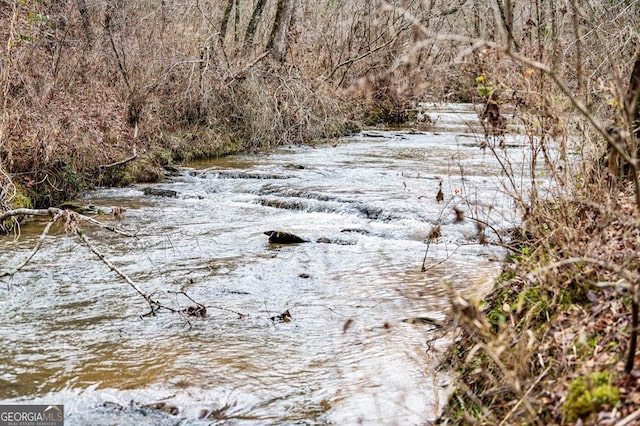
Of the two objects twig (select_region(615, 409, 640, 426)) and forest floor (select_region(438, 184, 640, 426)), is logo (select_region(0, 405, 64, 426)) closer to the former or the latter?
forest floor (select_region(438, 184, 640, 426))

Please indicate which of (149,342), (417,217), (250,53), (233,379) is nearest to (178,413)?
(233,379)

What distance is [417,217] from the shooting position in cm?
1037

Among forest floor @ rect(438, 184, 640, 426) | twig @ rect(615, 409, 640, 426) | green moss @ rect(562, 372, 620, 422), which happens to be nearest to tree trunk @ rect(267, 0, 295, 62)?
forest floor @ rect(438, 184, 640, 426)

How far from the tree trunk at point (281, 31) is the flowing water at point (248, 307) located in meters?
7.05

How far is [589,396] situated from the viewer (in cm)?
318

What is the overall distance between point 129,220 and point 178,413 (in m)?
6.27

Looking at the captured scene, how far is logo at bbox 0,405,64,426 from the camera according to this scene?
4.64 m

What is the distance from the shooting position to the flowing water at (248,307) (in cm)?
493

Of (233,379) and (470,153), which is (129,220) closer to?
(233,379)

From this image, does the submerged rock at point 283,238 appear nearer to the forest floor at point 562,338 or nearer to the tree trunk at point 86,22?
the forest floor at point 562,338

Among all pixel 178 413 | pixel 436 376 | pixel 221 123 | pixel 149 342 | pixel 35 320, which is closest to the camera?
pixel 178 413

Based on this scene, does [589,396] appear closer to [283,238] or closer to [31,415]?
[31,415]

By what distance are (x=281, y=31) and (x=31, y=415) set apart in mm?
15527

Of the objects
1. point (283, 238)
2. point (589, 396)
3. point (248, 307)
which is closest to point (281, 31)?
point (283, 238)
